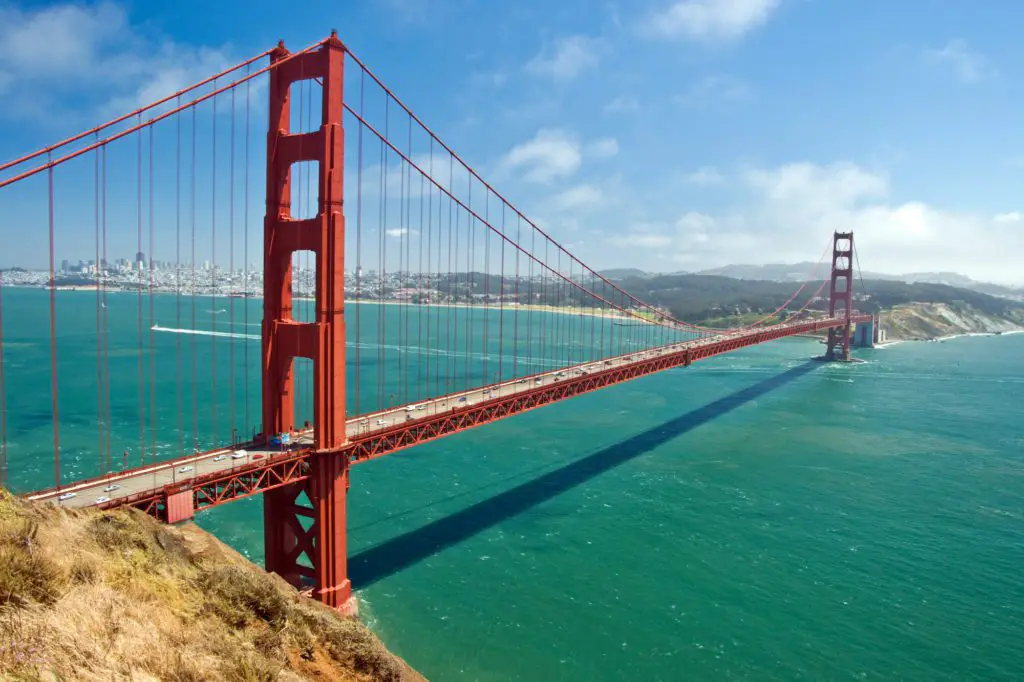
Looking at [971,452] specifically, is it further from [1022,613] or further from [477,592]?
[477,592]

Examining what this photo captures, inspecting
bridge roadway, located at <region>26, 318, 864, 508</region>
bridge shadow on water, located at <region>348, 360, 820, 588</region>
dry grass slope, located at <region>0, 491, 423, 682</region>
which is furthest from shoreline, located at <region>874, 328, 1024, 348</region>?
dry grass slope, located at <region>0, 491, 423, 682</region>

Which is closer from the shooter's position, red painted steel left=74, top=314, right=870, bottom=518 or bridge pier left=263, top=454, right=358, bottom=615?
red painted steel left=74, top=314, right=870, bottom=518

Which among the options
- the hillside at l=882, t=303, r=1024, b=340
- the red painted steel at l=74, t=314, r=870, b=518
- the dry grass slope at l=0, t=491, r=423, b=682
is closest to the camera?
the dry grass slope at l=0, t=491, r=423, b=682

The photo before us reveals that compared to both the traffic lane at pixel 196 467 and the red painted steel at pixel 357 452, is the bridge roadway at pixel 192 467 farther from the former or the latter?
the red painted steel at pixel 357 452

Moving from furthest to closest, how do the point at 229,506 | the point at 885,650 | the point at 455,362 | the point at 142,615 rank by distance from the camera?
the point at 455,362
the point at 229,506
the point at 885,650
the point at 142,615

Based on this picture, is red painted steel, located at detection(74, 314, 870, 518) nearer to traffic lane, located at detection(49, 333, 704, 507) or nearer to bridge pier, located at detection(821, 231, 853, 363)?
traffic lane, located at detection(49, 333, 704, 507)

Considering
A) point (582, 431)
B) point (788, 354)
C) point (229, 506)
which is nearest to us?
point (229, 506)

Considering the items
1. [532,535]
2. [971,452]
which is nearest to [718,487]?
[532,535]

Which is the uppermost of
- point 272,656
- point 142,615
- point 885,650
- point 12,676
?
point 12,676
